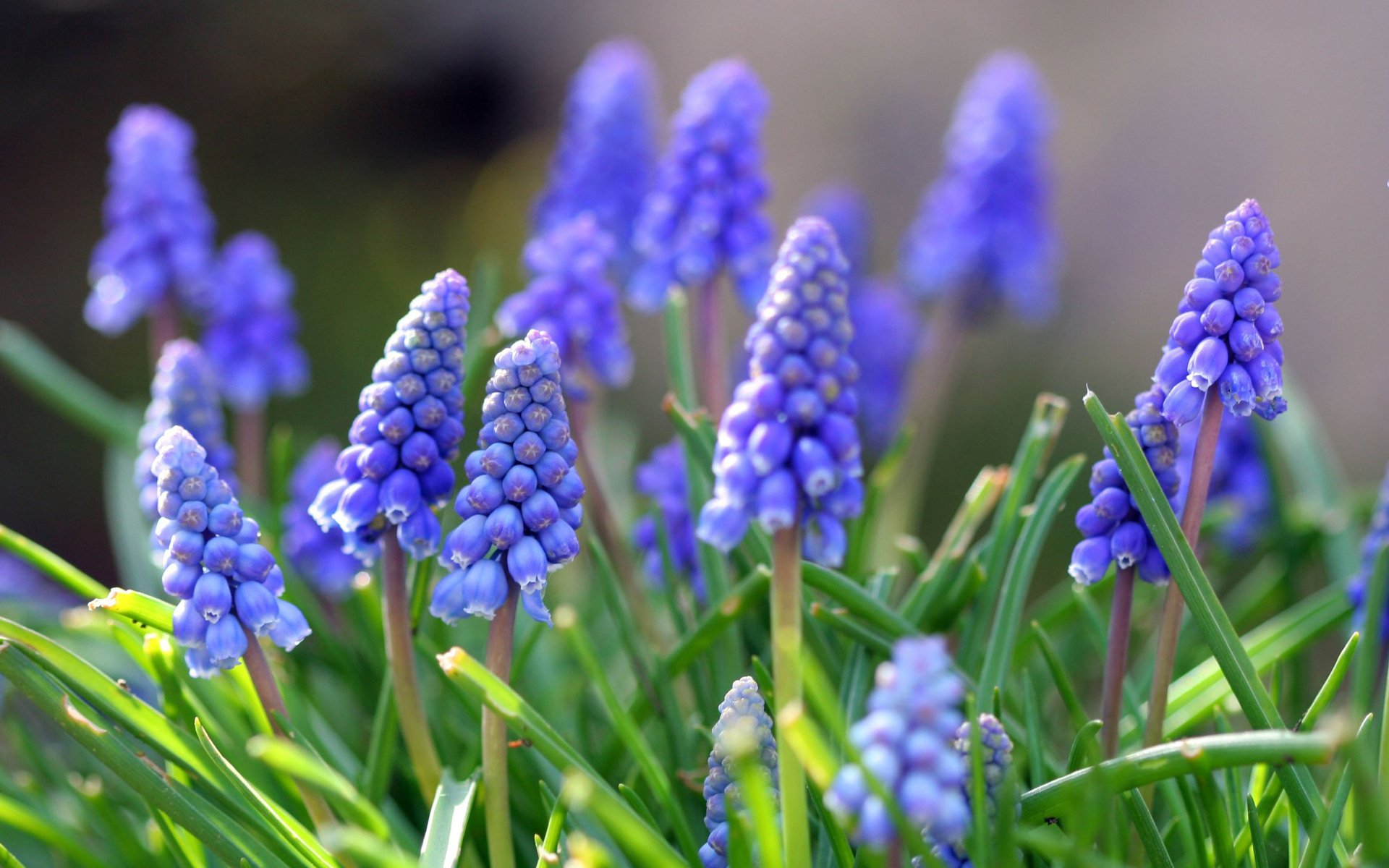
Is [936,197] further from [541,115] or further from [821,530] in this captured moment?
[541,115]

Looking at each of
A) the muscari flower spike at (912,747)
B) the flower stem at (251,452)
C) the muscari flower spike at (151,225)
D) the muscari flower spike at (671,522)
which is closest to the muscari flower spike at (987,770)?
the muscari flower spike at (912,747)

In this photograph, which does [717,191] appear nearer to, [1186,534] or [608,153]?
[608,153]

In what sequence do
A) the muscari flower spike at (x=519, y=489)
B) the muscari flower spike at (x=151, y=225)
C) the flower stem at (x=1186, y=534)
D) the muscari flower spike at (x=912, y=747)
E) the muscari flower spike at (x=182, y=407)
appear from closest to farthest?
the muscari flower spike at (x=912, y=747), the muscari flower spike at (x=519, y=489), the flower stem at (x=1186, y=534), the muscari flower spike at (x=182, y=407), the muscari flower spike at (x=151, y=225)

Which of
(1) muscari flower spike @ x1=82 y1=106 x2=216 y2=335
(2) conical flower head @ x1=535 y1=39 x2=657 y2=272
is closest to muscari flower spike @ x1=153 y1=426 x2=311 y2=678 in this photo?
(1) muscari flower spike @ x1=82 y1=106 x2=216 y2=335

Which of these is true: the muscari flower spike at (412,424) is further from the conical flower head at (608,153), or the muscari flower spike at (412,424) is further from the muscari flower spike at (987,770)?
the conical flower head at (608,153)

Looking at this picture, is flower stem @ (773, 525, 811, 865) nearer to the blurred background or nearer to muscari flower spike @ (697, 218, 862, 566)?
muscari flower spike @ (697, 218, 862, 566)

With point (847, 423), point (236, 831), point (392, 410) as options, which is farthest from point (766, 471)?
point (236, 831)

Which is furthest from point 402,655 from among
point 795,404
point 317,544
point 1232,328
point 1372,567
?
point 1372,567
